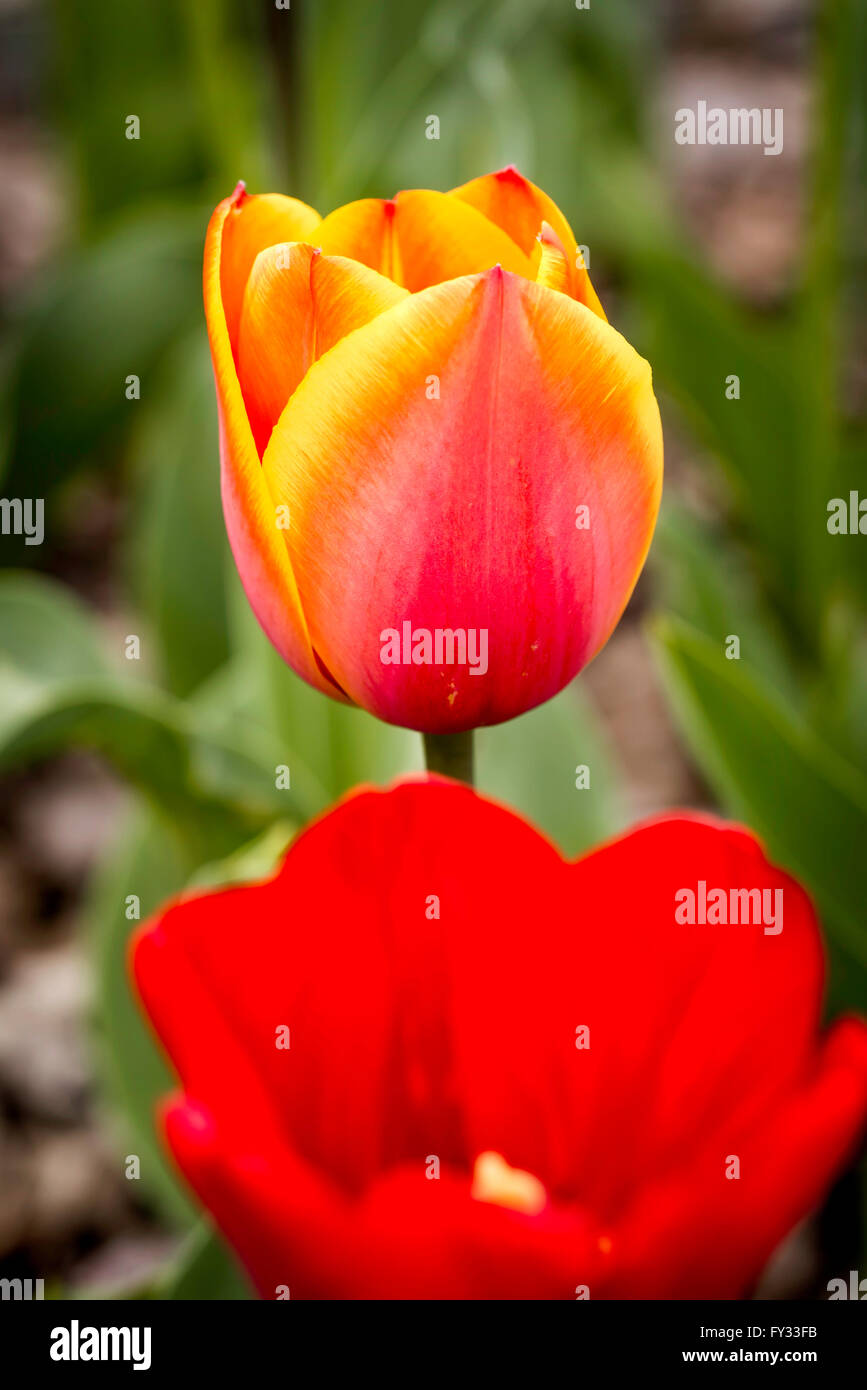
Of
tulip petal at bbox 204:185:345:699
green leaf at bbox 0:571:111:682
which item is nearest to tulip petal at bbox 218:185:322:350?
tulip petal at bbox 204:185:345:699

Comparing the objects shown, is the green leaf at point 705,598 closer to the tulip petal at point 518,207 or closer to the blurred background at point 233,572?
the blurred background at point 233,572

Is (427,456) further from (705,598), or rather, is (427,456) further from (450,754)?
(705,598)

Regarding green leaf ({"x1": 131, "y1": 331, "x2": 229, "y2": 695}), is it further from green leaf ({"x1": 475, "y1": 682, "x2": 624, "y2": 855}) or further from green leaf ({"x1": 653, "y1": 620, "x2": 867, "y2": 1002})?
green leaf ({"x1": 653, "y1": 620, "x2": 867, "y2": 1002})

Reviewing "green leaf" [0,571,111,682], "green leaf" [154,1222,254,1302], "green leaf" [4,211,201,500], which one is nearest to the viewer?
"green leaf" [154,1222,254,1302]

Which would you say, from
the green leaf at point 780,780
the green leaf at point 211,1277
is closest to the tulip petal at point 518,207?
the green leaf at point 780,780

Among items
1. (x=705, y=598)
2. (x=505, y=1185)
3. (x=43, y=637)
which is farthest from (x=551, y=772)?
(x=505, y=1185)

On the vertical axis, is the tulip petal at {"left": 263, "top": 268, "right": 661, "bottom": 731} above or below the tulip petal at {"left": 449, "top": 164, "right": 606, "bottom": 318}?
below
